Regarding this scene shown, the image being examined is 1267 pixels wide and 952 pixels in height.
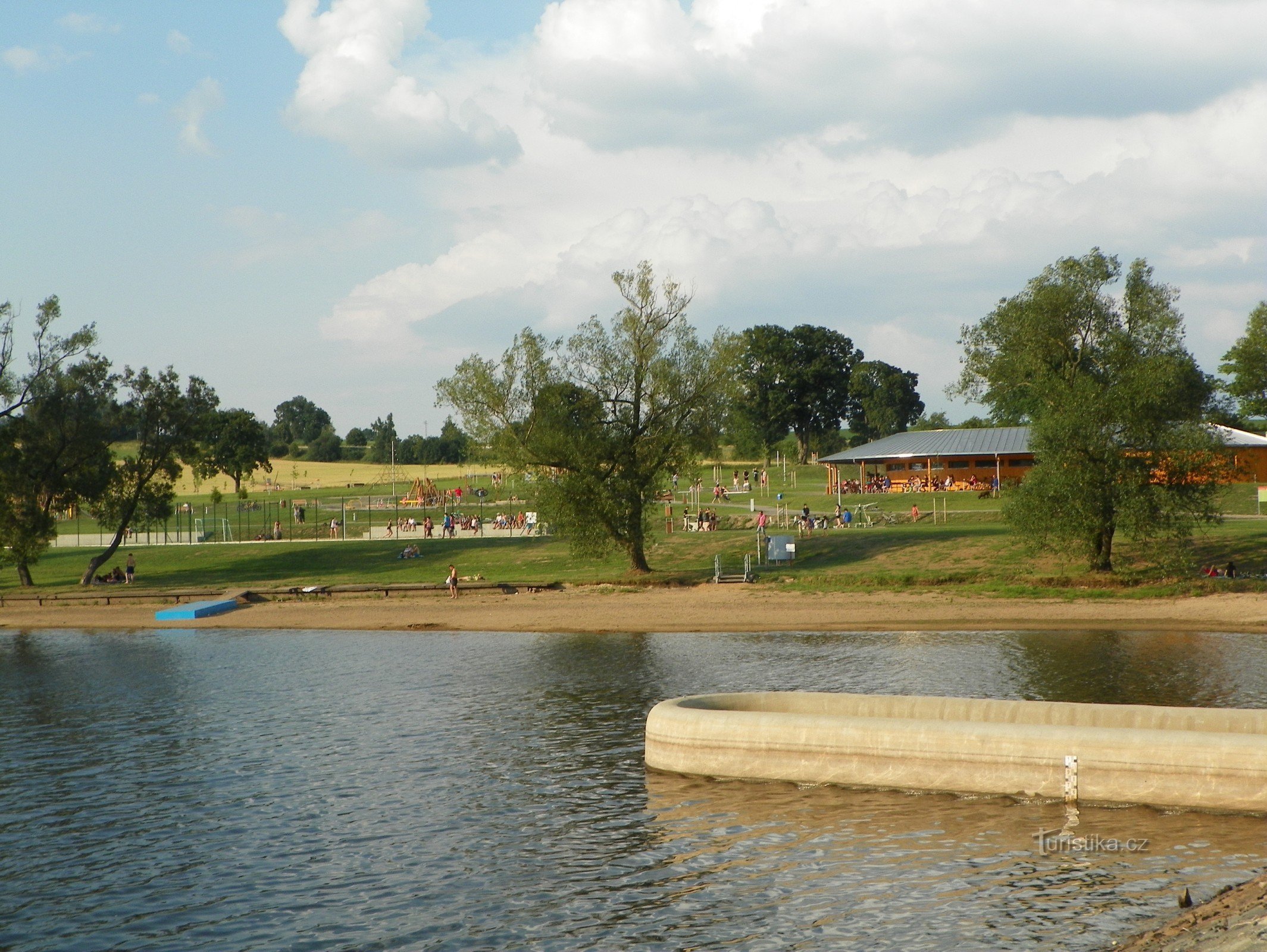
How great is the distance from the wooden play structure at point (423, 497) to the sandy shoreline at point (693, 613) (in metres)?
43.7

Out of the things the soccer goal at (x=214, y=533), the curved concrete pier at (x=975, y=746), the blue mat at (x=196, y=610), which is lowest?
the blue mat at (x=196, y=610)

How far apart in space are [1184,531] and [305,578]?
39.4 m

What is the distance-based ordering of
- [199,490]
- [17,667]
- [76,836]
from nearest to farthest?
[76,836] < [17,667] < [199,490]

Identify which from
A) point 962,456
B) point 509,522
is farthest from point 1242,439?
point 509,522

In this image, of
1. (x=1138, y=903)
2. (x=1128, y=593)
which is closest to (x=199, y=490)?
(x=1128, y=593)

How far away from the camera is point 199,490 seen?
141m

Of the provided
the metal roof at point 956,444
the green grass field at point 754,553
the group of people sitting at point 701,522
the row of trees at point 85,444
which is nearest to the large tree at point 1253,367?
the metal roof at point 956,444

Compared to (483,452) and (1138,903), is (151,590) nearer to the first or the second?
(483,452)

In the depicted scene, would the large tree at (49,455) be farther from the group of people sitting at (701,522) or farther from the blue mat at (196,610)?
the group of people sitting at (701,522)

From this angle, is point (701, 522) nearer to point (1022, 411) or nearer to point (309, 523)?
A: point (1022, 411)

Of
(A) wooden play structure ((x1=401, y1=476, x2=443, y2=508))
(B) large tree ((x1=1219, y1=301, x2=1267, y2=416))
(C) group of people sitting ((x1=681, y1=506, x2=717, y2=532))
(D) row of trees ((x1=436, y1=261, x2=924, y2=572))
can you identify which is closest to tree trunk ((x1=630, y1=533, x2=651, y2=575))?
(D) row of trees ((x1=436, y1=261, x2=924, y2=572))

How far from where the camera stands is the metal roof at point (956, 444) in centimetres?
7725

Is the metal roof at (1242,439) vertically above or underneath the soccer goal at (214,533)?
above

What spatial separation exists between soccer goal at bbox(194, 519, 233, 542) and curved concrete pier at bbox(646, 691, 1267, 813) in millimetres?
60737
